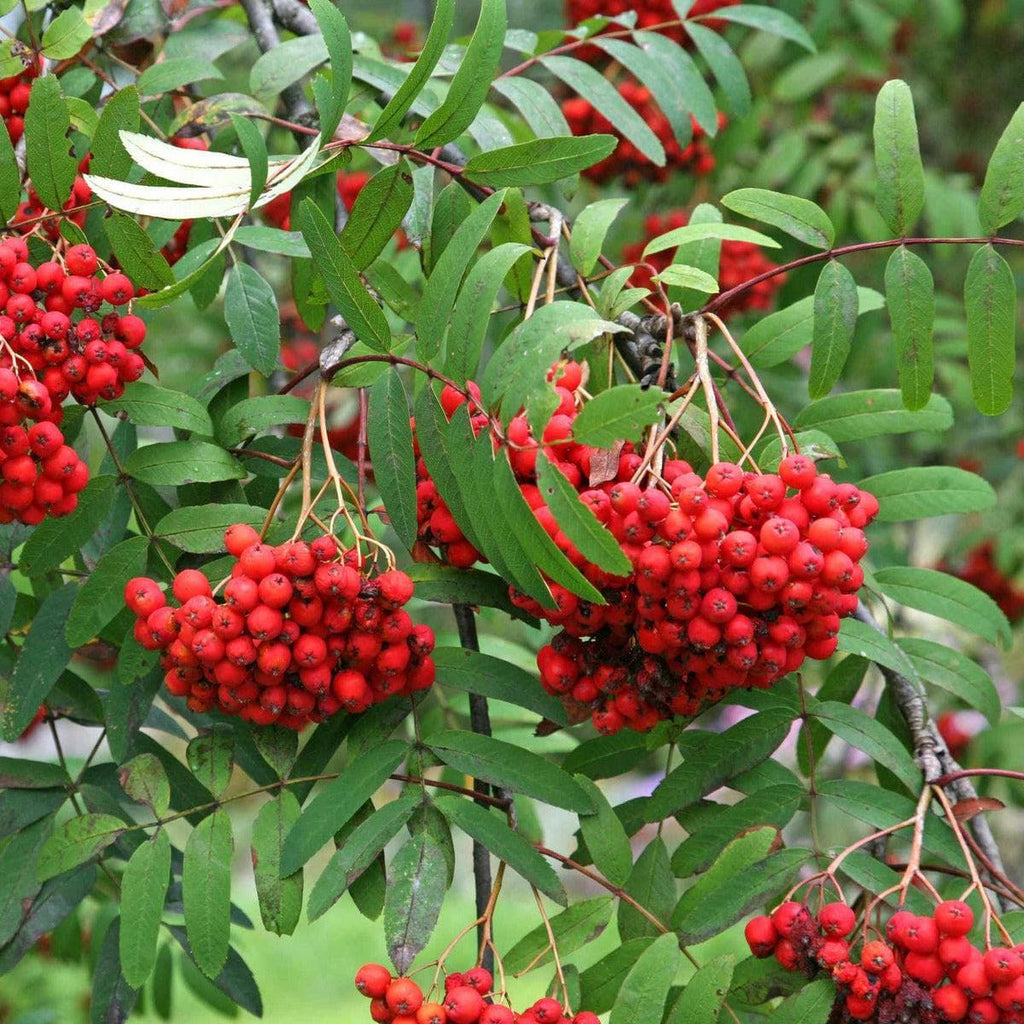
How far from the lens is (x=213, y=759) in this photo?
1.71 metres

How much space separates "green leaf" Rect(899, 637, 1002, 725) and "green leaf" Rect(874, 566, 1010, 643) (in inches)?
2.4

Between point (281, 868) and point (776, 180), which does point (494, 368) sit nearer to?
point (281, 868)

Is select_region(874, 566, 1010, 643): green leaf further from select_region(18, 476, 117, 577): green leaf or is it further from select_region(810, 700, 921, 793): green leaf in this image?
select_region(18, 476, 117, 577): green leaf

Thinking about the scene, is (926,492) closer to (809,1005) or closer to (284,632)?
(809,1005)

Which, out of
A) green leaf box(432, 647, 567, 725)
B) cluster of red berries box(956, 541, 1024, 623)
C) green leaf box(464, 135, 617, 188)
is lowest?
cluster of red berries box(956, 541, 1024, 623)

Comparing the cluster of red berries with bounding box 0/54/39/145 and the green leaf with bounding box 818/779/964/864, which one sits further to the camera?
the cluster of red berries with bounding box 0/54/39/145

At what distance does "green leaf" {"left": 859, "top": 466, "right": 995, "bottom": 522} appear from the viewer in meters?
2.06

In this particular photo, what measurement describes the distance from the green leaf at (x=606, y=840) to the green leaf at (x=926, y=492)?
749 millimetres

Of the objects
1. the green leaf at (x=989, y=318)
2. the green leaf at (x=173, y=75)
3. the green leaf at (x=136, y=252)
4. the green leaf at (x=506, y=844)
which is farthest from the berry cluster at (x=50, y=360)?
the green leaf at (x=989, y=318)

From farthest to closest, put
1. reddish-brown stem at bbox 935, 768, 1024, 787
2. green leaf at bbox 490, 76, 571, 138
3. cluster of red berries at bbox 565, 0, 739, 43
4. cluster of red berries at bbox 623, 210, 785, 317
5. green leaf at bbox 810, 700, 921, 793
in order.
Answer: cluster of red berries at bbox 623, 210, 785, 317
cluster of red berries at bbox 565, 0, 739, 43
green leaf at bbox 490, 76, 571, 138
green leaf at bbox 810, 700, 921, 793
reddish-brown stem at bbox 935, 768, 1024, 787

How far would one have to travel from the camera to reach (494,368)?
1.43m

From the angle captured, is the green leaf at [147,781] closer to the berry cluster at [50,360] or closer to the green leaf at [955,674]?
the berry cluster at [50,360]

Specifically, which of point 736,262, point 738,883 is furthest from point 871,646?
point 736,262

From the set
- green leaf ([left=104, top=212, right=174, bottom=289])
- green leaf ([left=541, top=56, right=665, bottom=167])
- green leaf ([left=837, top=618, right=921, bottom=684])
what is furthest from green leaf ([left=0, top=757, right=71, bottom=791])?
green leaf ([left=541, top=56, right=665, bottom=167])
